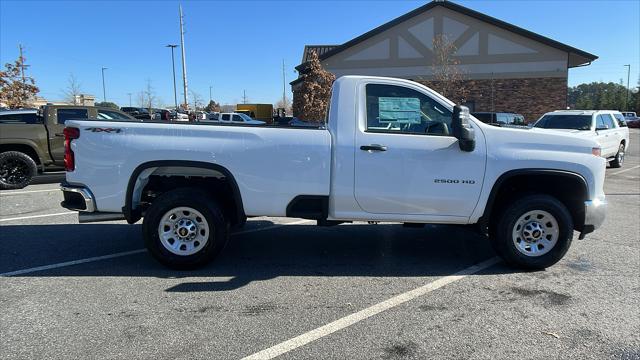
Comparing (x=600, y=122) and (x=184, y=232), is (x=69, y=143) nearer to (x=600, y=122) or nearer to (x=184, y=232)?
(x=184, y=232)

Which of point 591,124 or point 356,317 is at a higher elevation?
point 591,124

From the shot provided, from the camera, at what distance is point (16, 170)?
1100 cm

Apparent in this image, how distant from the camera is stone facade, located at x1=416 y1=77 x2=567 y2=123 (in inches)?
1297

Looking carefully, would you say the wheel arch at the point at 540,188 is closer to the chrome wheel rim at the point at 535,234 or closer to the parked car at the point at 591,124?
the chrome wheel rim at the point at 535,234

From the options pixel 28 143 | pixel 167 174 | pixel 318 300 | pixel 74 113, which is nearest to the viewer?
pixel 318 300

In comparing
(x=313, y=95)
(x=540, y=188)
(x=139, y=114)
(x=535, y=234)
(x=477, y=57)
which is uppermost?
(x=477, y=57)

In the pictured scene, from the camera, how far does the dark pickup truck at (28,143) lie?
1084 cm

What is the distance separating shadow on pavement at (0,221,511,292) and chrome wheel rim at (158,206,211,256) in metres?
0.27

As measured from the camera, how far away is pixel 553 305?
434 centimetres

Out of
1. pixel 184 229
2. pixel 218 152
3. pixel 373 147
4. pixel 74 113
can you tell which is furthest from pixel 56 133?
pixel 373 147

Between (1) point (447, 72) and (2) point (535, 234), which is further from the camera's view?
(1) point (447, 72)

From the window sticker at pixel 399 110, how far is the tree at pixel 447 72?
1055 inches

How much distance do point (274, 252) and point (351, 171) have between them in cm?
164

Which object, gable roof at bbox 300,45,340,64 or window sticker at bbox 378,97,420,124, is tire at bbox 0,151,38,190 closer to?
window sticker at bbox 378,97,420,124
